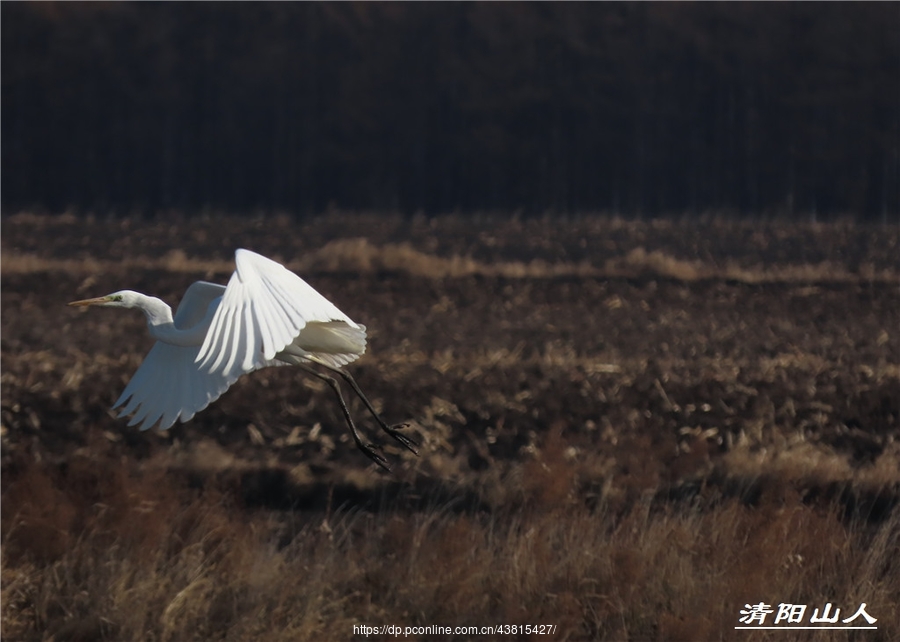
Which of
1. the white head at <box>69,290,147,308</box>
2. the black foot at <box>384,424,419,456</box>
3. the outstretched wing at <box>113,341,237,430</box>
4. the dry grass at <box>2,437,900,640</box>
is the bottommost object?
the dry grass at <box>2,437,900,640</box>

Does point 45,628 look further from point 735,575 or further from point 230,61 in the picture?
point 230,61

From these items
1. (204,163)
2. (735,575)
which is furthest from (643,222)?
(735,575)

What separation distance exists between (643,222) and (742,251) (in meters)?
5.27

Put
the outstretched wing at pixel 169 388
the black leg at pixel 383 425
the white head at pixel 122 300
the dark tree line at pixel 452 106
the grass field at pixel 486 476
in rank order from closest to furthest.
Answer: the outstretched wing at pixel 169 388, the white head at pixel 122 300, the black leg at pixel 383 425, the grass field at pixel 486 476, the dark tree line at pixel 452 106

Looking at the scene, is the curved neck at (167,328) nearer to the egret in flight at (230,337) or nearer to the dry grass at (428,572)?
the egret in flight at (230,337)

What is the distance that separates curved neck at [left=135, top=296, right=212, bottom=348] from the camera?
5387 millimetres

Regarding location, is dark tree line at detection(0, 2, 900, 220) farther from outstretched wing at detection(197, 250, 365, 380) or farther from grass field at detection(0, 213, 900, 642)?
outstretched wing at detection(197, 250, 365, 380)

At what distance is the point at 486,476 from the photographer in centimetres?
970

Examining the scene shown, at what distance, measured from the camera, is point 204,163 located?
36.2m

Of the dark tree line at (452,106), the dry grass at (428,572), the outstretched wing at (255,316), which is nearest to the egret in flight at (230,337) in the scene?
the outstretched wing at (255,316)

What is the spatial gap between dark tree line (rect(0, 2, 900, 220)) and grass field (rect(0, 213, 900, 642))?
16289mm

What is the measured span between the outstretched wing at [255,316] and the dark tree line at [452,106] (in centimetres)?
2894

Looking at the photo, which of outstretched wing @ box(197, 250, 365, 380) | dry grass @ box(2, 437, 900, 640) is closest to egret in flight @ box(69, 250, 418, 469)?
outstretched wing @ box(197, 250, 365, 380)

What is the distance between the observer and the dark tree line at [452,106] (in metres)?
34.4
